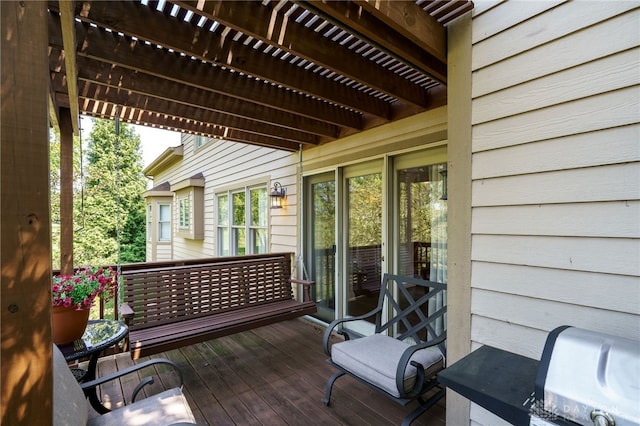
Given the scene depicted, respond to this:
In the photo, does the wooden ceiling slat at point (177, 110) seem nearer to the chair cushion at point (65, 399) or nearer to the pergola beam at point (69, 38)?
the pergola beam at point (69, 38)

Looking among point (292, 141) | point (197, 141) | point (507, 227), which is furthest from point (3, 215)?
point (197, 141)

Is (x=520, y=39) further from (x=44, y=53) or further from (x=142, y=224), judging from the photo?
(x=142, y=224)

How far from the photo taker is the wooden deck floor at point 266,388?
89.3 inches

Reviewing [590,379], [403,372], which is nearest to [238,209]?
[403,372]

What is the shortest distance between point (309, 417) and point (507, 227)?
6.34 feet

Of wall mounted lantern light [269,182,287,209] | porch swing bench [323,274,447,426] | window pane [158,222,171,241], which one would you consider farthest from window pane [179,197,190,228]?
porch swing bench [323,274,447,426]

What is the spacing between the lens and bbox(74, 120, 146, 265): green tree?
37.5 ft

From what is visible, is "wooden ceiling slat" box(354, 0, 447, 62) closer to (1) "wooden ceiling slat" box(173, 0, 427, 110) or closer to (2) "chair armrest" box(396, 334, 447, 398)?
(1) "wooden ceiling slat" box(173, 0, 427, 110)

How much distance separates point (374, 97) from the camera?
120 inches

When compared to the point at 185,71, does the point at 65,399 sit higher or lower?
lower

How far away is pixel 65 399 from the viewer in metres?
1.32

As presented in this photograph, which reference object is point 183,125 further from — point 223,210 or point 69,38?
point 223,210

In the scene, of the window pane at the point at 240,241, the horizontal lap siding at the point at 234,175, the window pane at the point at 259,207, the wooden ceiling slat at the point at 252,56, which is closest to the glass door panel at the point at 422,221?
the wooden ceiling slat at the point at 252,56

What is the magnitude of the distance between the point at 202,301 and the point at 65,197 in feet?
5.52
